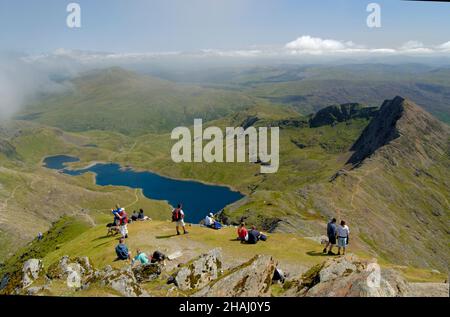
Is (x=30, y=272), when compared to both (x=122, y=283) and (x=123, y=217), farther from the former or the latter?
(x=122, y=283)

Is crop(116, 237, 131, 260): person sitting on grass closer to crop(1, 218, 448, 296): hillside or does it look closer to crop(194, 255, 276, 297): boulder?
crop(1, 218, 448, 296): hillside

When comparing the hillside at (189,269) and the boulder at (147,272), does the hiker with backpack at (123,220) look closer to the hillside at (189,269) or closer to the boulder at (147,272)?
the hillside at (189,269)

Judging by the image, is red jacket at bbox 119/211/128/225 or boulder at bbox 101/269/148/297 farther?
red jacket at bbox 119/211/128/225

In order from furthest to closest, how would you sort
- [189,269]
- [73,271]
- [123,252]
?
[123,252] → [73,271] → [189,269]

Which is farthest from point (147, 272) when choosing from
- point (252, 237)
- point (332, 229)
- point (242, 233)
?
point (332, 229)

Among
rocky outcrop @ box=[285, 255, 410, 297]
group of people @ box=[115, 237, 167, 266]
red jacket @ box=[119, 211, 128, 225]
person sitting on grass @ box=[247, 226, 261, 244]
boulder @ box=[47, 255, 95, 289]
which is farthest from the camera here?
red jacket @ box=[119, 211, 128, 225]

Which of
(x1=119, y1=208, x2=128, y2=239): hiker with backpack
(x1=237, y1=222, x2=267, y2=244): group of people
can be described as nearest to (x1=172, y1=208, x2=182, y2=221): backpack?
(x1=119, y1=208, x2=128, y2=239): hiker with backpack
